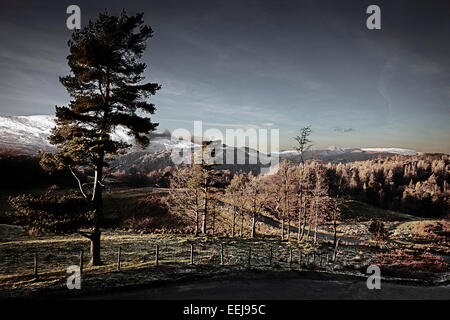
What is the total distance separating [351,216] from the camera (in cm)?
7562

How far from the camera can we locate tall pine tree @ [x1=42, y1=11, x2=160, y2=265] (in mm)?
12813

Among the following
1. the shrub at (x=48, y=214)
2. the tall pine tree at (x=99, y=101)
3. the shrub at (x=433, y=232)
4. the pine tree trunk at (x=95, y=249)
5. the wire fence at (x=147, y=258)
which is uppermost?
the tall pine tree at (x=99, y=101)

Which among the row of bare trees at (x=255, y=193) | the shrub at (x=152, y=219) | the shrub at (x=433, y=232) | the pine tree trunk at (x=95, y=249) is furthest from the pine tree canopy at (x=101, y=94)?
the shrub at (x=433, y=232)

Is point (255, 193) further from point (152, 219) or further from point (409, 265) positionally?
point (152, 219)

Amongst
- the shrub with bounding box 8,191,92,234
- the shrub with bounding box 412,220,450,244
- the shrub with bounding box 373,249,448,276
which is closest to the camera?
the shrub with bounding box 8,191,92,234

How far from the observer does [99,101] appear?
14109mm

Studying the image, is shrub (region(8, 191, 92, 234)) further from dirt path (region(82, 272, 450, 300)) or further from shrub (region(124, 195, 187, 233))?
shrub (region(124, 195, 187, 233))

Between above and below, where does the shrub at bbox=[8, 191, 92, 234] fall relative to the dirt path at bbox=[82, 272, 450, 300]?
above

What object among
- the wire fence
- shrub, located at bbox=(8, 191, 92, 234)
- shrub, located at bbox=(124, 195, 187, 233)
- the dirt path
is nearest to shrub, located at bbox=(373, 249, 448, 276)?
the dirt path

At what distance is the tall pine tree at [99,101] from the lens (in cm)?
1281

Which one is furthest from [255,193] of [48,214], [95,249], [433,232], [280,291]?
[433,232]

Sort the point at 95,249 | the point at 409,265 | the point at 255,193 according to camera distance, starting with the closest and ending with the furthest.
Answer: the point at 95,249, the point at 409,265, the point at 255,193

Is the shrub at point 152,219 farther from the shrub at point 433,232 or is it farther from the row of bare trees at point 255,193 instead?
the shrub at point 433,232
